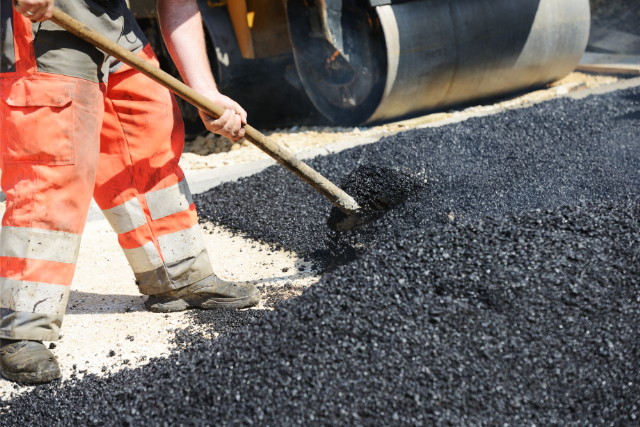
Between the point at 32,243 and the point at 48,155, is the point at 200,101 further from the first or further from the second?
the point at 32,243

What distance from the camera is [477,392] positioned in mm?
1545

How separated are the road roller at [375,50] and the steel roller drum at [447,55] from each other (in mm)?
10

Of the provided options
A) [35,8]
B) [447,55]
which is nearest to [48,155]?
[35,8]

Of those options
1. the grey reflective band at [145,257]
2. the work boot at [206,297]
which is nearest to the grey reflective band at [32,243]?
the grey reflective band at [145,257]

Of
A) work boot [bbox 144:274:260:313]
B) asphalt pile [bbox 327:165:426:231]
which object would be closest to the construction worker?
work boot [bbox 144:274:260:313]

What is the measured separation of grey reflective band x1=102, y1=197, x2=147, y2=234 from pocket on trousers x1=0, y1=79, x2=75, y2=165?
402 millimetres

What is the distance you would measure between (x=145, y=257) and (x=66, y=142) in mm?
625

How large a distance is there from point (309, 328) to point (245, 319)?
60 centimetres

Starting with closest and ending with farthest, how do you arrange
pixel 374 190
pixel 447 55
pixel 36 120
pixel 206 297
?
pixel 36 120, pixel 206 297, pixel 374 190, pixel 447 55

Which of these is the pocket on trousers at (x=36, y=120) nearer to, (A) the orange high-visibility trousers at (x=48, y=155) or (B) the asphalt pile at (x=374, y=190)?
(A) the orange high-visibility trousers at (x=48, y=155)

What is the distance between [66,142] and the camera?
1.79 m

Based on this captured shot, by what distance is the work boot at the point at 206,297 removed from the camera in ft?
7.77

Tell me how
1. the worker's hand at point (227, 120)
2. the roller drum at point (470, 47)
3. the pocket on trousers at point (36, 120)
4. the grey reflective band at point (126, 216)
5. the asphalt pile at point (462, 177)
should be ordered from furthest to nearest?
1. the roller drum at point (470, 47)
2. the asphalt pile at point (462, 177)
3. the grey reflective band at point (126, 216)
4. the worker's hand at point (227, 120)
5. the pocket on trousers at point (36, 120)

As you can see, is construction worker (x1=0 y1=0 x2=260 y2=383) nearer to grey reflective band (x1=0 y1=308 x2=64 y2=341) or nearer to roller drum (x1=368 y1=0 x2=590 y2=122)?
grey reflective band (x1=0 y1=308 x2=64 y2=341)
